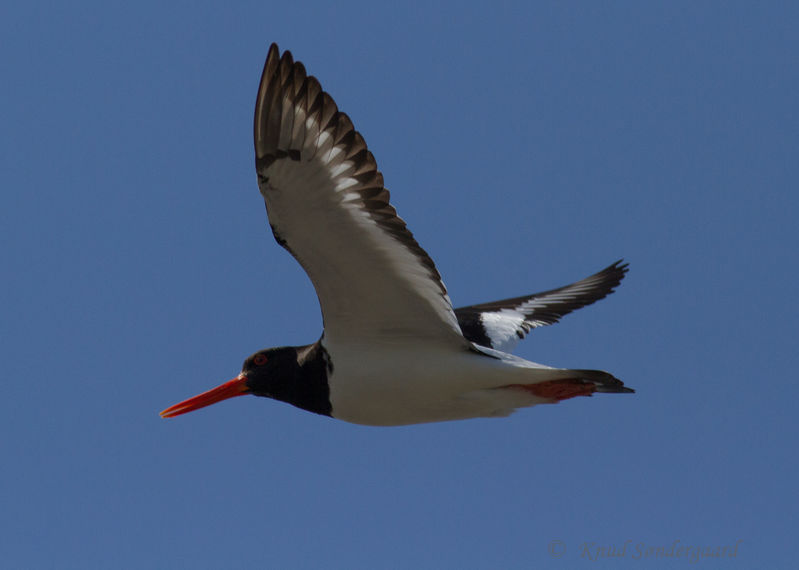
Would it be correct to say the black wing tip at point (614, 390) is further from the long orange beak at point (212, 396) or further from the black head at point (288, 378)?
the long orange beak at point (212, 396)

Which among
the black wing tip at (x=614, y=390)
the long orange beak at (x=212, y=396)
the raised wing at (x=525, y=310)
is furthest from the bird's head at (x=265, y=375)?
the black wing tip at (x=614, y=390)

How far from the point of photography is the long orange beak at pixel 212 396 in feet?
26.0

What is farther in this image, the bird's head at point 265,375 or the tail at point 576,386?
the bird's head at point 265,375

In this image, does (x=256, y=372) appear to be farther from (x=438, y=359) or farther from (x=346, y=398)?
(x=438, y=359)

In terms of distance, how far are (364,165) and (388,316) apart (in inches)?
55.9

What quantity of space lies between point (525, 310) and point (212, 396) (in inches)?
126

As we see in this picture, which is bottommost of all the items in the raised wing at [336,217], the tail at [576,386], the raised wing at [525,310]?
the tail at [576,386]

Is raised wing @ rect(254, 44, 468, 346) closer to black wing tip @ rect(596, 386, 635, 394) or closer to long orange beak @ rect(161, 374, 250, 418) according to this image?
black wing tip @ rect(596, 386, 635, 394)

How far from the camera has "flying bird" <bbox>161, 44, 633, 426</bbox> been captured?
5.71 m

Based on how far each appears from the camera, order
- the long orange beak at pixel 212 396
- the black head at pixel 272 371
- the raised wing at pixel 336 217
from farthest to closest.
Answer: the long orange beak at pixel 212 396 < the black head at pixel 272 371 < the raised wing at pixel 336 217

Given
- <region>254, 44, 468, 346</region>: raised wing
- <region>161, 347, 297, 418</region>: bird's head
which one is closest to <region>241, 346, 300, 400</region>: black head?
<region>161, 347, 297, 418</region>: bird's head

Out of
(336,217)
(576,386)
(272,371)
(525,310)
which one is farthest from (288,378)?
(525,310)

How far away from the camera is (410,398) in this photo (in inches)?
276

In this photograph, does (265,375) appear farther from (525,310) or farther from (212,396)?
(525,310)
